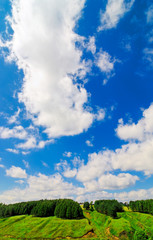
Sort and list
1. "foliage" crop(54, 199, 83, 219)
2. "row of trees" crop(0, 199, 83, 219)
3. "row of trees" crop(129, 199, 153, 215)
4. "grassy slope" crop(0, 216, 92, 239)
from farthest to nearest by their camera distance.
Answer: "row of trees" crop(129, 199, 153, 215)
"row of trees" crop(0, 199, 83, 219)
"foliage" crop(54, 199, 83, 219)
"grassy slope" crop(0, 216, 92, 239)

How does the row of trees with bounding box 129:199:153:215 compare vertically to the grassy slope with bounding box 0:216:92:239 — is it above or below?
above

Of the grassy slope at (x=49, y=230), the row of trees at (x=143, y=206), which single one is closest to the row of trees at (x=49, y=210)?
the grassy slope at (x=49, y=230)

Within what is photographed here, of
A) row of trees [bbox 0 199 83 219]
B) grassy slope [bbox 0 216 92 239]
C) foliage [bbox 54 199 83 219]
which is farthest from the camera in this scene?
row of trees [bbox 0 199 83 219]

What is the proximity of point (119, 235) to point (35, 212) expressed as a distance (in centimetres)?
8918

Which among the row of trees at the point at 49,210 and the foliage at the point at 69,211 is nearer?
the foliage at the point at 69,211

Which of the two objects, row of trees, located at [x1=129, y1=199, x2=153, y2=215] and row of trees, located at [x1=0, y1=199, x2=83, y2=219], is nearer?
row of trees, located at [x1=0, y1=199, x2=83, y2=219]

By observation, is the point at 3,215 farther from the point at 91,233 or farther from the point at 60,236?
the point at 91,233

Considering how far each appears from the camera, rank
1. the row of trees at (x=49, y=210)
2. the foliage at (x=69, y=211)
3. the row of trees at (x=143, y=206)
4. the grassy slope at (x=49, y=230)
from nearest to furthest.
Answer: the grassy slope at (x=49, y=230) < the foliage at (x=69, y=211) < the row of trees at (x=49, y=210) < the row of trees at (x=143, y=206)

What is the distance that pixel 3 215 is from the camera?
496 ft

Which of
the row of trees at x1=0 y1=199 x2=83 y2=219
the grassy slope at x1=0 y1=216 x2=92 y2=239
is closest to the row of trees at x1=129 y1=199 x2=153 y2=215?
the row of trees at x1=0 y1=199 x2=83 y2=219

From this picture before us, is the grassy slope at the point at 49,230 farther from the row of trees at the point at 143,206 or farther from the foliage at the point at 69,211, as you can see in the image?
the row of trees at the point at 143,206

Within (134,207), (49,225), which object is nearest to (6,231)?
(49,225)

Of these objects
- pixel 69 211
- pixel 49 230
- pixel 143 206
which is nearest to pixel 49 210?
pixel 69 211

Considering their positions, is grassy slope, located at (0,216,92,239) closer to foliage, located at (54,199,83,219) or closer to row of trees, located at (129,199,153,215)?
foliage, located at (54,199,83,219)
